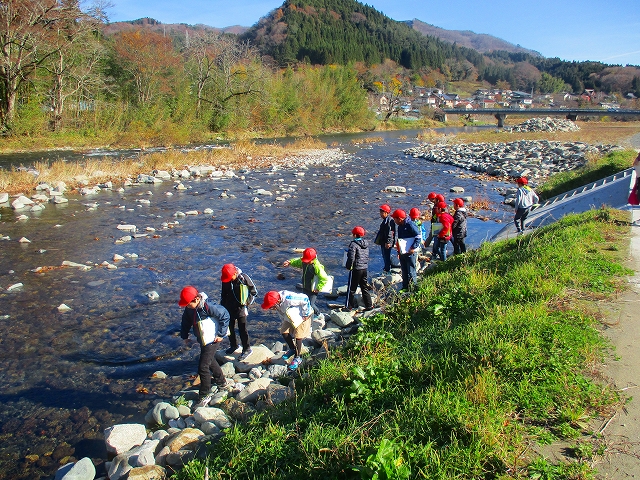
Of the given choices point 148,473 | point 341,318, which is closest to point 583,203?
point 341,318

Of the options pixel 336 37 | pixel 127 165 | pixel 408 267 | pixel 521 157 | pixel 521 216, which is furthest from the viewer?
pixel 336 37

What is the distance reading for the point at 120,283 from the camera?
33.3 ft

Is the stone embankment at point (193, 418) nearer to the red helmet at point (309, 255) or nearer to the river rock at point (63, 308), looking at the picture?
the red helmet at point (309, 255)

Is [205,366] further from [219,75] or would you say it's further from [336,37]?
[336,37]

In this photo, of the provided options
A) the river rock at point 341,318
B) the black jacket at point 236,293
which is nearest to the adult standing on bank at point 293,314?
the black jacket at point 236,293

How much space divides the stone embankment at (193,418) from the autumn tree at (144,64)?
4543cm

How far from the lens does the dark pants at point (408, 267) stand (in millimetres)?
9125

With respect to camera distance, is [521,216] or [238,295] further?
[521,216]

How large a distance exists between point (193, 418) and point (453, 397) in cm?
300

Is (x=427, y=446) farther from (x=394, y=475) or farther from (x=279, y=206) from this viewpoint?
(x=279, y=206)

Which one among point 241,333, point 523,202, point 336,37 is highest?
point 336,37

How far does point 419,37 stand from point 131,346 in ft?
709

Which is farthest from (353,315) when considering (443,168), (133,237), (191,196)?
(443,168)

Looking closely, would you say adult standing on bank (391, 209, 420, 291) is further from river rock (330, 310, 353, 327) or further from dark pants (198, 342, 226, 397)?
dark pants (198, 342, 226, 397)
